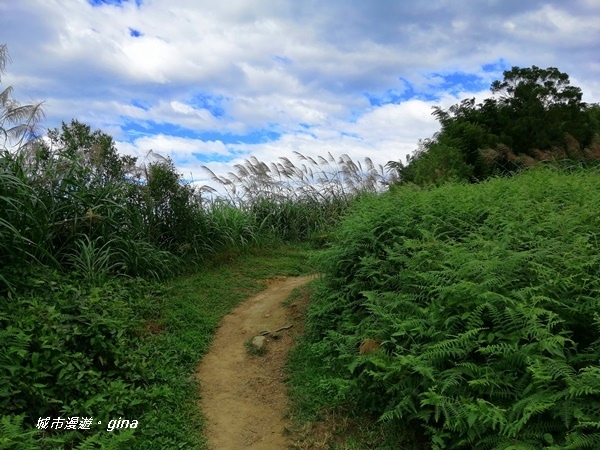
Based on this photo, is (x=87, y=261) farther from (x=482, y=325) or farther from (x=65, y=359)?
(x=482, y=325)

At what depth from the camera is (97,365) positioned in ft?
14.6

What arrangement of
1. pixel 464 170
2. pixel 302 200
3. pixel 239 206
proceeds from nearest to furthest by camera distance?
pixel 464 170 < pixel 239 206 < pixel 302 200

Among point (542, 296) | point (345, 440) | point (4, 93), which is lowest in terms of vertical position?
point (345, 440)

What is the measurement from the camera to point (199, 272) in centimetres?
826

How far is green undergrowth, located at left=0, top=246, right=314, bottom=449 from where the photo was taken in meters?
3.72

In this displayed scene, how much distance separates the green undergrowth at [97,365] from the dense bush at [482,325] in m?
1.42

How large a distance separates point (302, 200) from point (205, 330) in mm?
6379

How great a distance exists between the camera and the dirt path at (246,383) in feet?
13.4

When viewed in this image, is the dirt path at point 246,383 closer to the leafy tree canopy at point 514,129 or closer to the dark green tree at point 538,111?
the leafy tree canopy at point 514,129

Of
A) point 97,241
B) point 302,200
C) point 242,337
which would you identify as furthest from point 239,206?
point 242,337

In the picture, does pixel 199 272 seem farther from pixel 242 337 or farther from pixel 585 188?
pixel 585 188

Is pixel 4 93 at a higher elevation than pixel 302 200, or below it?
higher

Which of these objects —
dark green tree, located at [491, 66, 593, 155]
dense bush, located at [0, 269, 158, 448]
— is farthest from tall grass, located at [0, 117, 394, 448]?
dark green tree, located at [491, 66, 593, 155]

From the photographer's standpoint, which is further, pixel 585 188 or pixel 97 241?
pixel 97 241
